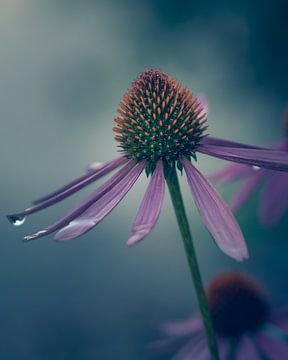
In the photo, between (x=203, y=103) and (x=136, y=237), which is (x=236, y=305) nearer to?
(x=203, y=103)

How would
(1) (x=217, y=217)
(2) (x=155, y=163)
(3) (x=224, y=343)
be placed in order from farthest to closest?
(3) (x=224, y=343)
(2) (x=155, y=163)
(1) (x=217, y=217)

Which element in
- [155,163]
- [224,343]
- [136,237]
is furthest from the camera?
[224,343]

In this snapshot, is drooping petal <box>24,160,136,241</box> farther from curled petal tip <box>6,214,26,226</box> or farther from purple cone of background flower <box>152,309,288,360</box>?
purple cone of background flower <box>152,309,288,360</box>

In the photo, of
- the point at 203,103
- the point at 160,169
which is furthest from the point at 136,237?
the point at 203,103

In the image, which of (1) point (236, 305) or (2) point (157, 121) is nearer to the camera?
(2) point (157, 121)

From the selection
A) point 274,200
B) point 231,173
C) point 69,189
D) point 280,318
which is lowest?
point 280,318

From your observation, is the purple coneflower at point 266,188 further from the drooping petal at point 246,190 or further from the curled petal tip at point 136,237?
the curled petal tip at point 136,237

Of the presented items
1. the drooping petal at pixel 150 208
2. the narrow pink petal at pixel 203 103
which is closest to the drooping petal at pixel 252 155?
the drooping petal at pixel 150 208

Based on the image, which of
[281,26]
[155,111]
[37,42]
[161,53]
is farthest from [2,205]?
[155,111]
